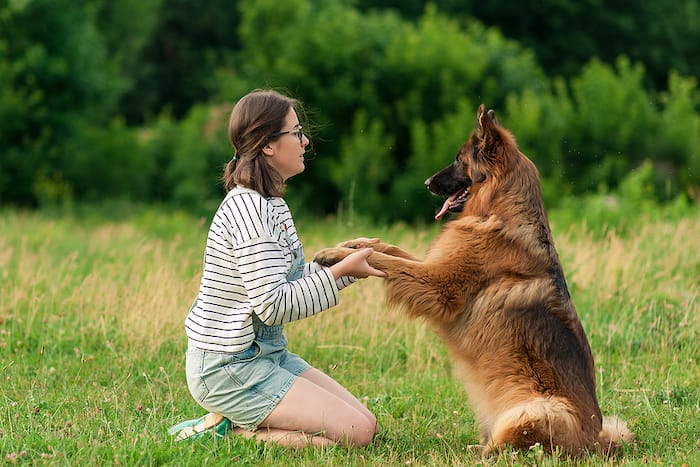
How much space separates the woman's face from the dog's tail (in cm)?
222

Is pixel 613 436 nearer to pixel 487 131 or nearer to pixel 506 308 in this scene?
pixel 506 308

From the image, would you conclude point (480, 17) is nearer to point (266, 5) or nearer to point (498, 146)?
point (266, 5)

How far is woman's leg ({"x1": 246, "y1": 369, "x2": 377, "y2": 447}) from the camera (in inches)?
172

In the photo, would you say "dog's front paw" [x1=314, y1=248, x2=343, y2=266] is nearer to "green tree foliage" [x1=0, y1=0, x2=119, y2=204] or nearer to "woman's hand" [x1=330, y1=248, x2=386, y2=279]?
"woman's hand" [x1=330, y1=248, x2=386, y2=279]

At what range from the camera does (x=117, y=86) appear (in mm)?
24734

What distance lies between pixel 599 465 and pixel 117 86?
74.7ft

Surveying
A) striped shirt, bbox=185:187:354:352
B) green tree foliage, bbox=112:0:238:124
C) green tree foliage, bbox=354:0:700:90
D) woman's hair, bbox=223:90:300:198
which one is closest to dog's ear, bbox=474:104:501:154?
woman's hair, bbox=223:90:300:198

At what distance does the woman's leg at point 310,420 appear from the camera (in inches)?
172

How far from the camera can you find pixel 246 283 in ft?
13.8

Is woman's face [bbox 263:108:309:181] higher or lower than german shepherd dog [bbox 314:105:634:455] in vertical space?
higher

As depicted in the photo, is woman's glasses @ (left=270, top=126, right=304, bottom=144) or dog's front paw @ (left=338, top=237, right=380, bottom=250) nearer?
woman's glasses @ (left=270, top=126, right=304, bottom=144)

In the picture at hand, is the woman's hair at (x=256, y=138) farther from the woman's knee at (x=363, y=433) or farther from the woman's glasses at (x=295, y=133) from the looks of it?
the woman's knee at (x=363, y=433)

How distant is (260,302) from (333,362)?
7.94 ft

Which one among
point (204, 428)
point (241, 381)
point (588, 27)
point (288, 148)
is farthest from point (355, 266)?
point (588, 27)
